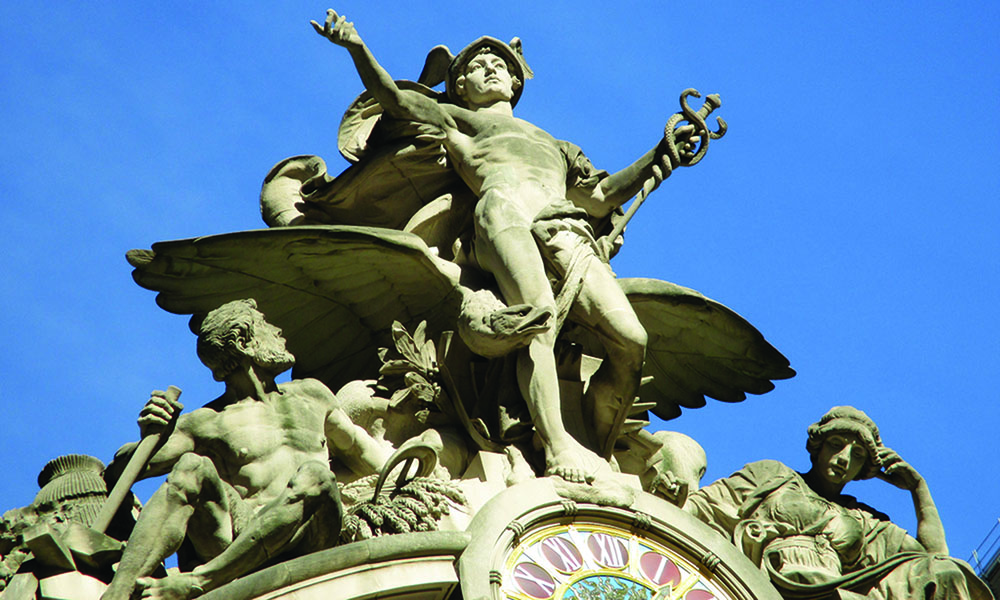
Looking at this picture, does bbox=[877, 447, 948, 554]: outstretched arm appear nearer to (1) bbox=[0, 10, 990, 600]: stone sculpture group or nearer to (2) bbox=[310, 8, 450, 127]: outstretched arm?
(1) bbox=[0, 10, 990, 600]: stone sculpture group

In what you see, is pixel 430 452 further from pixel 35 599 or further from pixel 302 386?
pixel 35 599

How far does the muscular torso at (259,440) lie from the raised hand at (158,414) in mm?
208

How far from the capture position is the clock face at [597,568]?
46.4 ft

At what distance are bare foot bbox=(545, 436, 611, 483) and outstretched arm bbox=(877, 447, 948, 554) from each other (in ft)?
8.26

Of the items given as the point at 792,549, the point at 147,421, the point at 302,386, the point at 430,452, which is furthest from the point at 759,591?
the point at 147,421

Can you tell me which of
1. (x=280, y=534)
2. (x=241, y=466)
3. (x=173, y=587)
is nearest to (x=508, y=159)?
(x=241, y=466)

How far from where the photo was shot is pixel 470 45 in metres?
18.9

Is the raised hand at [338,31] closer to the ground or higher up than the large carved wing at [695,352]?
higher up

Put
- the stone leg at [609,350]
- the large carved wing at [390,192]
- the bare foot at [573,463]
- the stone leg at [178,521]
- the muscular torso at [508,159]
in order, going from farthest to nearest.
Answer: the large carved wing at [390,192]
the muscular torso at [508,159]
the stone leg at [609,350]
the bare foot at [573,463]
the stone leg at [178,521]

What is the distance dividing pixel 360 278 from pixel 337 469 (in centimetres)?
198

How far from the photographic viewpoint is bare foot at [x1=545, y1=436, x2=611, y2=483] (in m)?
14.9

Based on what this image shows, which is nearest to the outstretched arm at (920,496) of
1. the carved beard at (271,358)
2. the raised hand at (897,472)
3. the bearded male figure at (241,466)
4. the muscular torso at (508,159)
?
the raised hand at (897,472)

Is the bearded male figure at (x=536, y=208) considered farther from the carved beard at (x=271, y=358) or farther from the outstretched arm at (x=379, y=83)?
the carved beard at (x=271, y=358)

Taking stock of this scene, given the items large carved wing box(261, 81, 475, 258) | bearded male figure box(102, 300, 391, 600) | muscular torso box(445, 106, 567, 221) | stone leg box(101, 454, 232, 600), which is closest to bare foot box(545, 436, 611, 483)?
bearded male figure box(102, 300, 391, 600)
